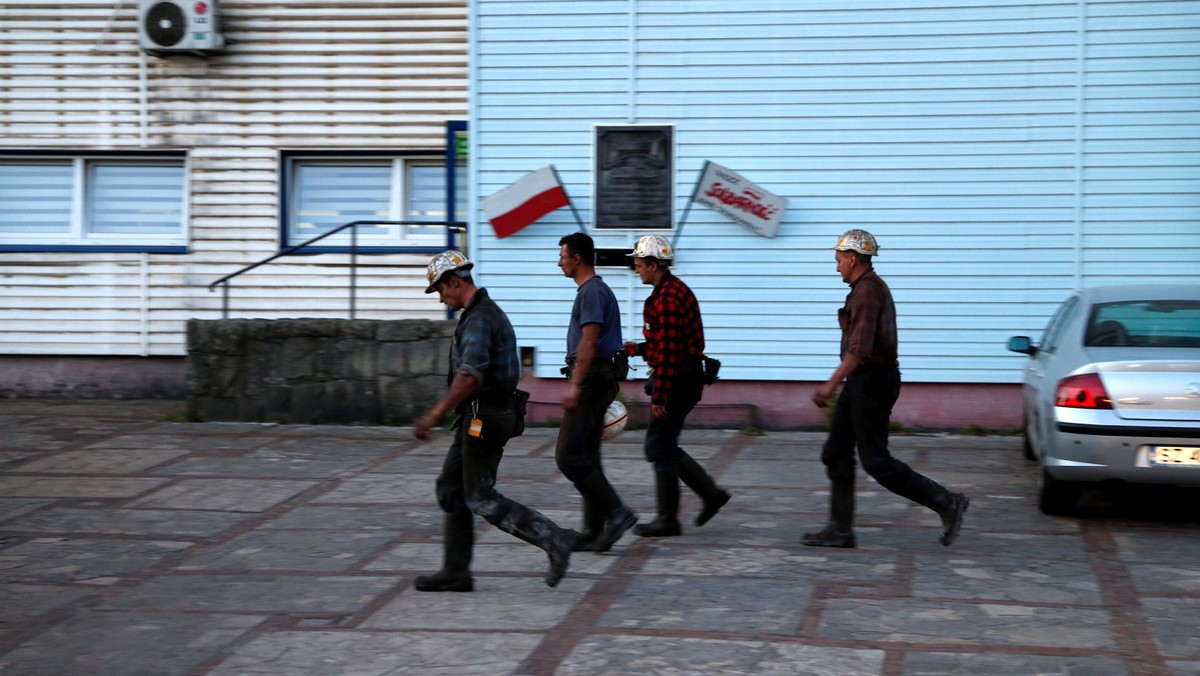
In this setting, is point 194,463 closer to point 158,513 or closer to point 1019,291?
point 158,513

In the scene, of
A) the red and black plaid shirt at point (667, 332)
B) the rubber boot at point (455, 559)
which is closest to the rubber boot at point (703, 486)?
the red and black plaid shirt at point (667, 332)

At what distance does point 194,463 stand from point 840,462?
18.0 feet

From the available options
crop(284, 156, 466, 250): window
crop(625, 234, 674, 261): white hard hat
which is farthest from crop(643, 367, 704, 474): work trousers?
crop(284, 156, 466, 250): window

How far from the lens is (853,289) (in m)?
7.36

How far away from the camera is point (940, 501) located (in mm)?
7352

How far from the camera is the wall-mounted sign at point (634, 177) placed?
499 inches

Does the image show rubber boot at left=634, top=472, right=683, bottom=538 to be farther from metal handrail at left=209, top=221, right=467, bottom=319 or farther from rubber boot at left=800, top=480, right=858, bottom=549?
metal handrail at left=209, top=221, right=467, bottom=319

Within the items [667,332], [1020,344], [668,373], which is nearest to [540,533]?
[668,373]

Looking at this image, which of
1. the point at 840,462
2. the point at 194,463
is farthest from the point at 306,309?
the point at 840,462

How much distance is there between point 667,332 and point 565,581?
1.58 metres

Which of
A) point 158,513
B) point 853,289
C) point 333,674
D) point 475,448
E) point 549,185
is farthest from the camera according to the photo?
point 549,185

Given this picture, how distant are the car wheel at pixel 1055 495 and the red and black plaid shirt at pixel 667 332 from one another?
2.37m

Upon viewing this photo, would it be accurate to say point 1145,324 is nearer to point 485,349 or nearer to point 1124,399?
point 1124,399

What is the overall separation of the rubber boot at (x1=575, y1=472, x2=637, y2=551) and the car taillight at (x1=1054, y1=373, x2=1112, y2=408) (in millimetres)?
2619
